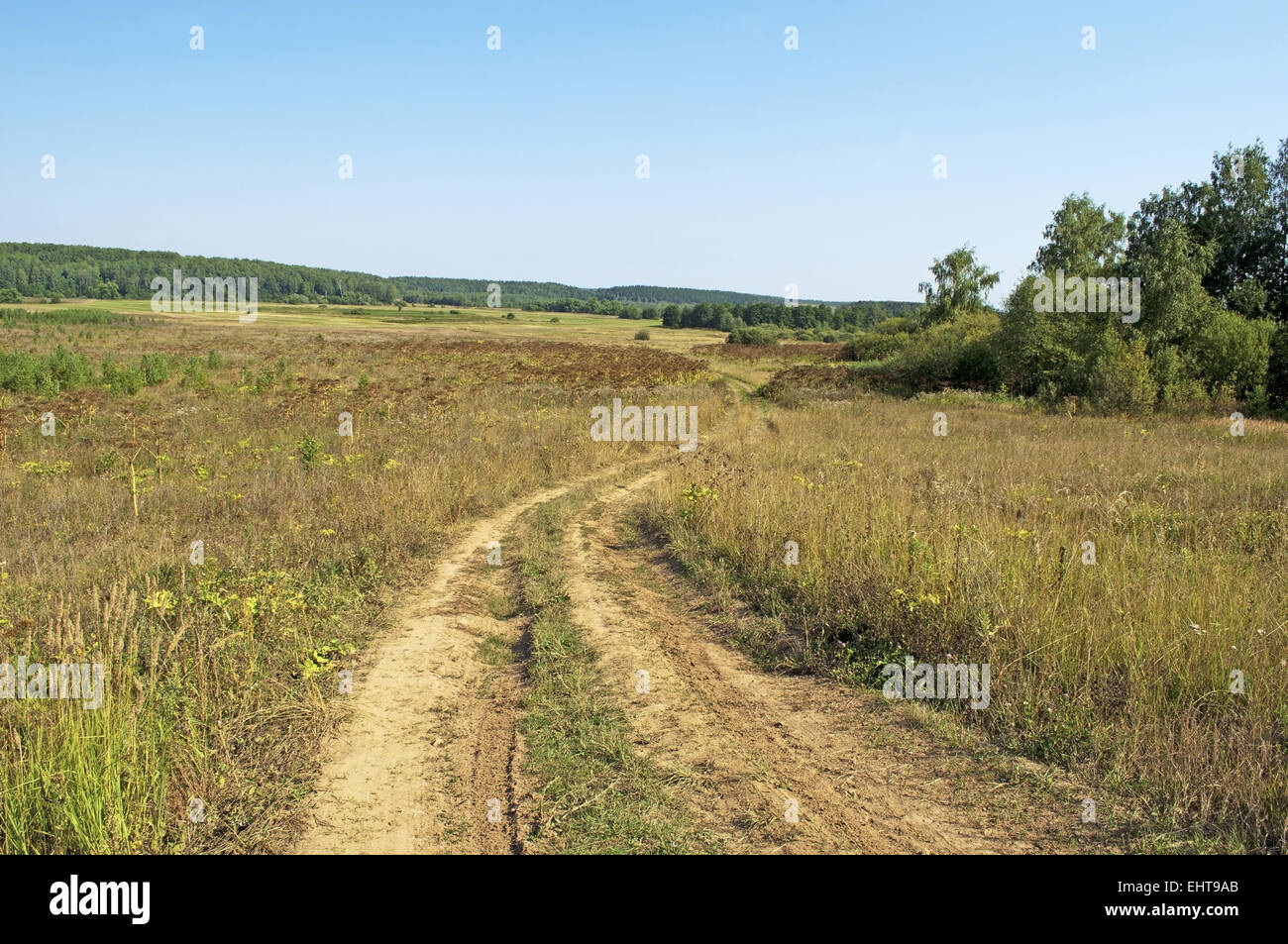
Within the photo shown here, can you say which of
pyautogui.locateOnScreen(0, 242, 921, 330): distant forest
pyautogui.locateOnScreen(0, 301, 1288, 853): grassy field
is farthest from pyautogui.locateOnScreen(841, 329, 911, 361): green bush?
pyautogui.locateOnScreen(0, 242, 921, 330): distant forest

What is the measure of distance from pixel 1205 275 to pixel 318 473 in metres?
36.6

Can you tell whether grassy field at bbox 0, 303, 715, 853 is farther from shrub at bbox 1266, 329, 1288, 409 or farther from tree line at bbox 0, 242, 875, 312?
tree line at bbox 0, 242, 875, 312

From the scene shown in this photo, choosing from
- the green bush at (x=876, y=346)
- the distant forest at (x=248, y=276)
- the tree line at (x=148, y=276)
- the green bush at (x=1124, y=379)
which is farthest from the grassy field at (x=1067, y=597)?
the tree line at (x=148, y=276)

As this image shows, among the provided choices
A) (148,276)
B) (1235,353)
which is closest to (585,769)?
(1235,353)

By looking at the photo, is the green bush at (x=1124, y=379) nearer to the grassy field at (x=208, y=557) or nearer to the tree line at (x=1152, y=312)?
the tree line at (x=1152, y=312)

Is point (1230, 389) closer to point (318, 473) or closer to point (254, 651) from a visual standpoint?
point (318, 473)

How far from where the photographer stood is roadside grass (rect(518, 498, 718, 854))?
381cm

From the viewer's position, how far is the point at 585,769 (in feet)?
14.8

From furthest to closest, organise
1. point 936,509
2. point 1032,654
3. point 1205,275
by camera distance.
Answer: point 1205,275
point 936,509
point 1032,654

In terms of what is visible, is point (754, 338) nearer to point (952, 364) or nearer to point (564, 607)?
point (952, 364)

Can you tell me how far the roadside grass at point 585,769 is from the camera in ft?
12.5

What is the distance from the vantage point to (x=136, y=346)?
1816 inches
